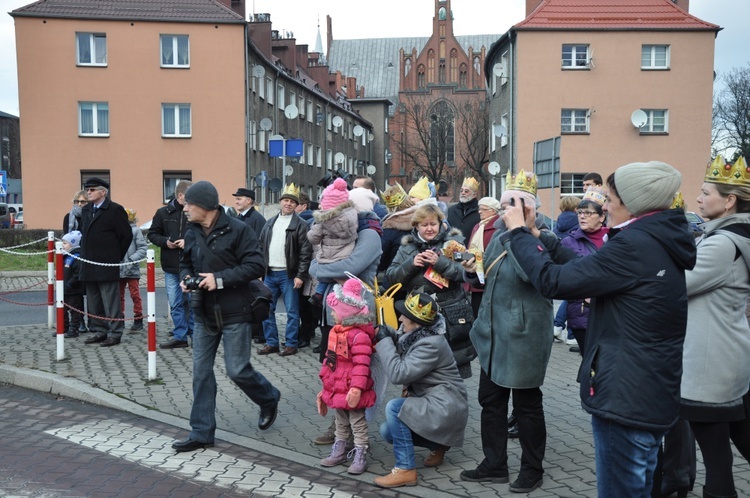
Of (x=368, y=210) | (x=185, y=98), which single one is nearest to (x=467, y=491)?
(x=368, y=210)

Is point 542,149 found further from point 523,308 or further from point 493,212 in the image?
point 523,308

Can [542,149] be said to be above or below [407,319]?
above

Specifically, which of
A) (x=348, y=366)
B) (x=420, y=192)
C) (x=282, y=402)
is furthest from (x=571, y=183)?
(x=348, y=366)

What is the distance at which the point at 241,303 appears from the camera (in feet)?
19.3

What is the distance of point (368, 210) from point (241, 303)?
1687 mm

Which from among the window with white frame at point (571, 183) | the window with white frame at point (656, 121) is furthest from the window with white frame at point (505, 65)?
the window with white frame at point (656, 121)

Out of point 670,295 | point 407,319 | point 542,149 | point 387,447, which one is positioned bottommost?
point 387,447

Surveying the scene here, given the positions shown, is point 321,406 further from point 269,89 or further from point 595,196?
point 269,89

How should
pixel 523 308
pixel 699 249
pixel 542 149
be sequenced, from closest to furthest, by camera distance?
pixel 699 249
pixel 523 308
pixel 542 149

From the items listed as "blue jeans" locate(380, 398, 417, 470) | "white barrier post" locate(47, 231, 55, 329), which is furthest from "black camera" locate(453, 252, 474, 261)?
"white barrier post" locate(47, 231, 55, 329)

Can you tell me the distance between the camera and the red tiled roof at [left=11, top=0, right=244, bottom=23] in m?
33.5

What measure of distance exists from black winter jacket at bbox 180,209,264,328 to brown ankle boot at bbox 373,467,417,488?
162cm

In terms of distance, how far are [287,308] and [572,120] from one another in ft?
96.0

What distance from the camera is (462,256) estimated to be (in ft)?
18.8
